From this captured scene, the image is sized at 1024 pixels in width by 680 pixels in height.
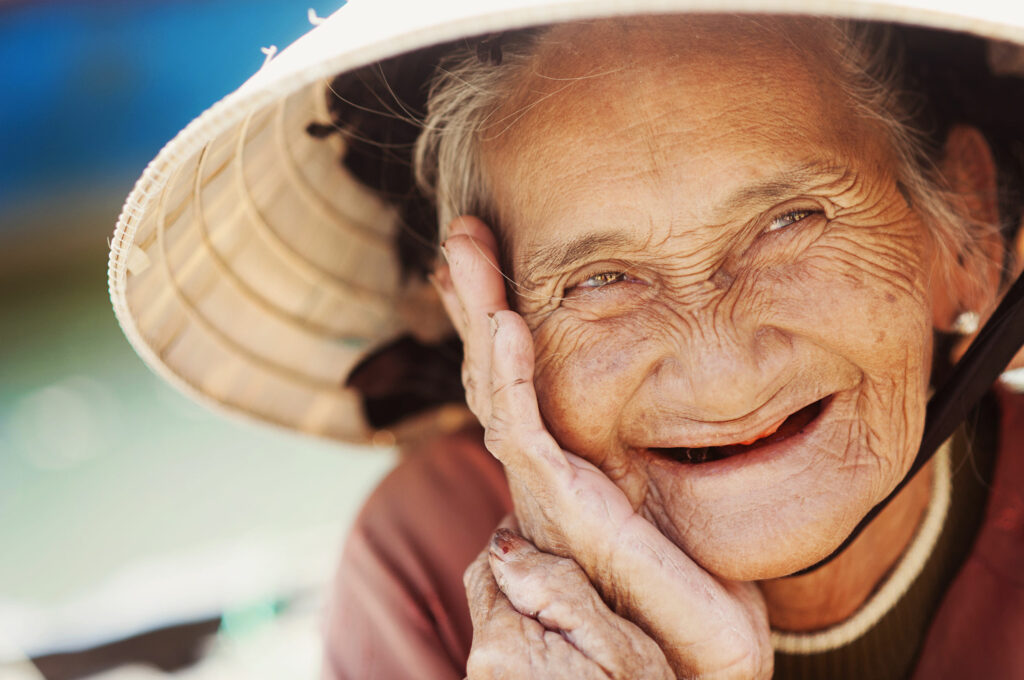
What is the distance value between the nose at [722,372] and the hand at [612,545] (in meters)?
0.20

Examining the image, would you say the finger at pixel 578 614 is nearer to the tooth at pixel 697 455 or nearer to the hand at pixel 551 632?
the hand at pixel 551 632

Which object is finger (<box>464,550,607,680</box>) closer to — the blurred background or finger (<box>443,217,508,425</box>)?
finger (<box>443,217,508,425</box>)

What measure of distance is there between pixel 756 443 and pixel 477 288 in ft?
1.91

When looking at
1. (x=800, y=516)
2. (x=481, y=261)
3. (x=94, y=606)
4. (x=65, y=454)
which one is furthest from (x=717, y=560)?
(x=65, y=454)

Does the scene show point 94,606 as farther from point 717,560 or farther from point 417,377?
point 717,560

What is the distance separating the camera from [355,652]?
6.73 feet

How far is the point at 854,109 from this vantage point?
1603 mm

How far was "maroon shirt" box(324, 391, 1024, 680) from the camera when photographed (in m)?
1.74

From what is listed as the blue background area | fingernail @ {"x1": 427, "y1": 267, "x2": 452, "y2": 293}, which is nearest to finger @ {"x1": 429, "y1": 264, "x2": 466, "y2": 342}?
fingernail @ {"x1": 427, "y1": 267, "x2": 452, "y2": 293}

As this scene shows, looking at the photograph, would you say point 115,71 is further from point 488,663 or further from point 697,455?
point 488,663

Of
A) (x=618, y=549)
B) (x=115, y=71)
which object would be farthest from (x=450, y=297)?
(x=115, y=71)

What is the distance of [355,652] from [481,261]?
3.29ft

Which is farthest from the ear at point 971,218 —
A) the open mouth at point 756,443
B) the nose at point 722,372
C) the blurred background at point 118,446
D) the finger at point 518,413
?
the blurred background at point 118,446

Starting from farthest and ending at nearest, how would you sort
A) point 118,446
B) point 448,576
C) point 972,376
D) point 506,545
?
point 118,446 → point 448,576 → point 972,376 → point 506,545
